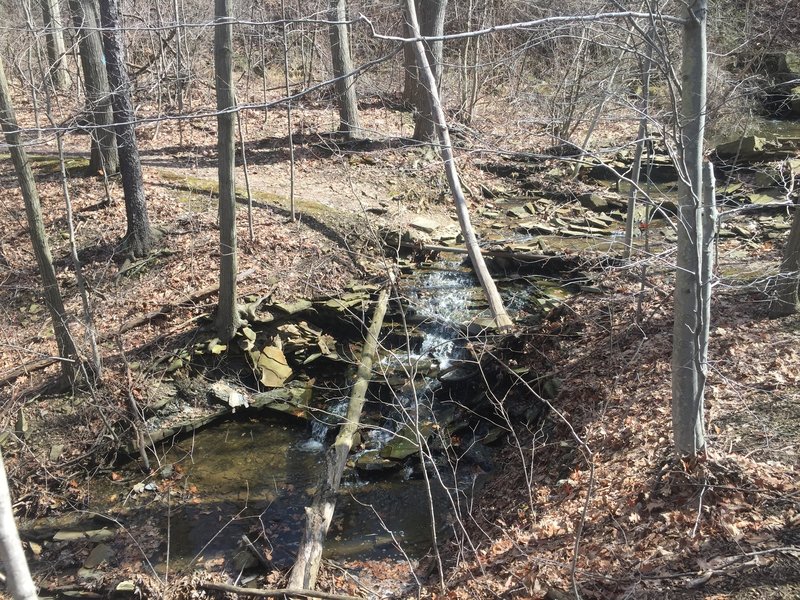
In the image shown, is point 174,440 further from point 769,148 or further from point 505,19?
point 505,19

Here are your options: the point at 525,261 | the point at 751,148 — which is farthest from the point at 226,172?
the point at 751,148

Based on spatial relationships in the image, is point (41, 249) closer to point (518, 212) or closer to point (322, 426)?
point (322, 426)

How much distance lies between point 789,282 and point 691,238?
173 inches

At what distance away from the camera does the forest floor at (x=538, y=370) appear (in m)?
5.43

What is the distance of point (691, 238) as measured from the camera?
15.4ft

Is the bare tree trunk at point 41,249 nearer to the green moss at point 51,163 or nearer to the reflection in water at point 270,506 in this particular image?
the reflection in water at point 270,506

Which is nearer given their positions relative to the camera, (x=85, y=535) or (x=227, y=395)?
(x=85, y=535)

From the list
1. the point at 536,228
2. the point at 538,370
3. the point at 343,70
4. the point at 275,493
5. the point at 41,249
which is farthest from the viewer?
the point at 343,70

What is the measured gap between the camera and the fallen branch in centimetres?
614

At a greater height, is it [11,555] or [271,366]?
[11,555]

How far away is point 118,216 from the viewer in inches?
529

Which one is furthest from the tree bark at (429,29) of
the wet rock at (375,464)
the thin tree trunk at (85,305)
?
the wet rock at (375,464)

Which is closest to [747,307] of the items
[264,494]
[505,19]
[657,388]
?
[657,388]

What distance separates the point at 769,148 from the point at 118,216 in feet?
49.9
